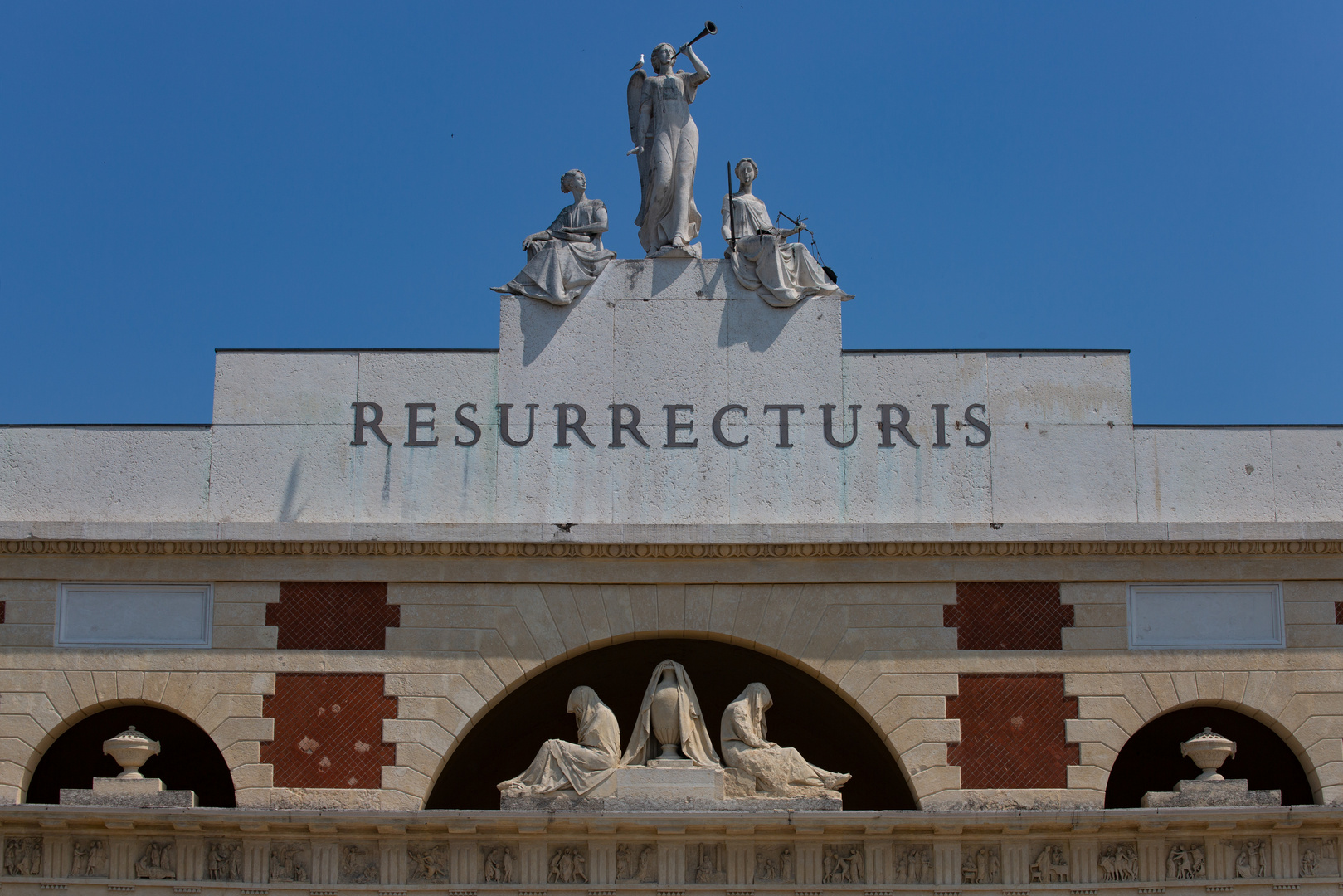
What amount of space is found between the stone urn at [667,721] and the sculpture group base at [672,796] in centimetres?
33

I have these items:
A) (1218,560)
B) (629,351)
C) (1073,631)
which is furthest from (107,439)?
(1218,560)

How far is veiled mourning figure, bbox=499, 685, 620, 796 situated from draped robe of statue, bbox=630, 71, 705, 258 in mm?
5550

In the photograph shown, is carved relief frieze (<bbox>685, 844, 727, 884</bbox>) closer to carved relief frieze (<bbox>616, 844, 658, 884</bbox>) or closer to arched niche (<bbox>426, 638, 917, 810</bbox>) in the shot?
carved relief frieze (<bbox>616, 844, 658, 884</bbox>)

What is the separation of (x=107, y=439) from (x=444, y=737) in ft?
17.2

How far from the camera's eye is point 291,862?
66.1ft

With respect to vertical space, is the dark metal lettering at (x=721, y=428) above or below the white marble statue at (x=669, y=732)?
above

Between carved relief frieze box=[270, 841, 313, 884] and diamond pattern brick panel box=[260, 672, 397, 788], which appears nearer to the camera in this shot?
carved relief frieze box=[270, 841, 313, 884]

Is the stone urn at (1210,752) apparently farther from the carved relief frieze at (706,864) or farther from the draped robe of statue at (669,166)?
the draped robe of statue at (669,166)

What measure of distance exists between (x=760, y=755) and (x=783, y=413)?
3.88 m

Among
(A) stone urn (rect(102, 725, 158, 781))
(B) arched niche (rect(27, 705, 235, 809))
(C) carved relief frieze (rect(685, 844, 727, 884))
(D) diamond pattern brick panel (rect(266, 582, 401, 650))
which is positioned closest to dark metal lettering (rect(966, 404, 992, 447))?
(C) carved relief frieze (rect(685, 844, 727, 884))

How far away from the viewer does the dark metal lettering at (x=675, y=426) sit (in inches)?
849

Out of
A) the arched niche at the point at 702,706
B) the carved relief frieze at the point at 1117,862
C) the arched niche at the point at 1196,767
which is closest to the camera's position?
the carved relief frieze at the point at 1117,862

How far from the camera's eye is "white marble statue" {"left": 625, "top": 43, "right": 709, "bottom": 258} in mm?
22531

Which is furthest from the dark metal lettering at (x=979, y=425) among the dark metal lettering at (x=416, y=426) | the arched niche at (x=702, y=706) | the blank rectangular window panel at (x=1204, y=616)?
the dark metal lettering at (x=416, y=426)
